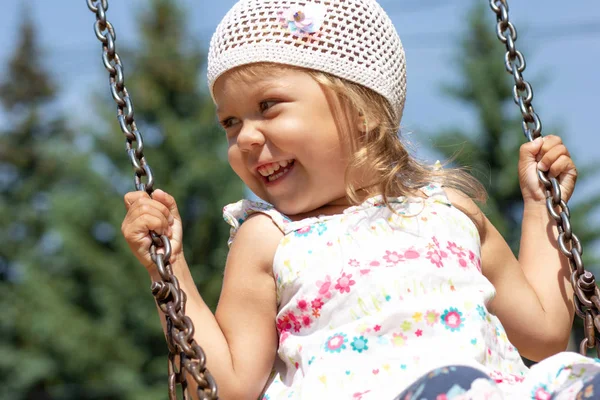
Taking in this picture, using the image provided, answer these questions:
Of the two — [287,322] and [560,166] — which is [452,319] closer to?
[287,322]

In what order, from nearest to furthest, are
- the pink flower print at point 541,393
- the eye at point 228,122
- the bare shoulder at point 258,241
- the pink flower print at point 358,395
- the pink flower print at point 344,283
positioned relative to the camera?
the pink flower print at point 541,393, the pink flower print at point 358,395, the pink flower print at point 344,283, the bare shoulder at point 258,241, the eye at point 228,122

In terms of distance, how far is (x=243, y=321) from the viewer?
1917 millimetres

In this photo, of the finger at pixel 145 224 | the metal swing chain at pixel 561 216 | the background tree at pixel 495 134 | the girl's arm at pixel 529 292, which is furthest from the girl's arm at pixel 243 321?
the background tree at pixel 495 134

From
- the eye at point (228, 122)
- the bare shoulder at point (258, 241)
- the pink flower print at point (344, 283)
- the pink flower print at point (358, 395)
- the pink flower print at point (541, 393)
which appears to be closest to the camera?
the pink flower print at point (541, 393)

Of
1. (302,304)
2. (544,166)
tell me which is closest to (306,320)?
(302,304)

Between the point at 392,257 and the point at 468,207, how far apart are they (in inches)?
12.9

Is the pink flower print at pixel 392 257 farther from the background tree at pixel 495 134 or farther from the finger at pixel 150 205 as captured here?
the background tree at pixel 495 134

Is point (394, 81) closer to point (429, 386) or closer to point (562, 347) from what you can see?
point (562, 347)

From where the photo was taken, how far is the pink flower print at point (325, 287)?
1.83m

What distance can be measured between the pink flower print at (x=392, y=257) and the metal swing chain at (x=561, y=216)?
38 cm

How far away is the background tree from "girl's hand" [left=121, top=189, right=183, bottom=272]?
1103 centimetres

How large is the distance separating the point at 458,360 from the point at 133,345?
43.8 ft

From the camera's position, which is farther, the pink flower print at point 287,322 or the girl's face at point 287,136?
the girl's face at point 287,136

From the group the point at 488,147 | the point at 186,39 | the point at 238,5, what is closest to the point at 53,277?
the point at 186,39
